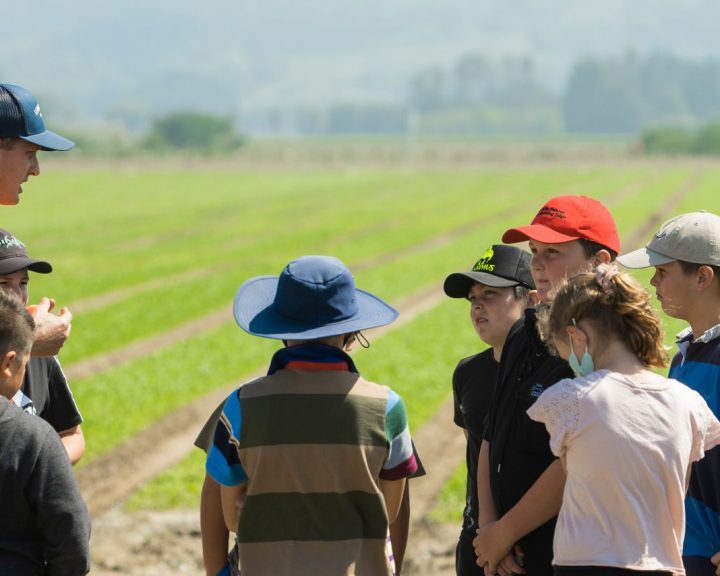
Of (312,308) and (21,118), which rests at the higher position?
(21,118)

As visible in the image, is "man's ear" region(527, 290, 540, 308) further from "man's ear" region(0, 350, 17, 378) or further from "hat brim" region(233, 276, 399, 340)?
"man's ear" region(0, 350, 17, 378)

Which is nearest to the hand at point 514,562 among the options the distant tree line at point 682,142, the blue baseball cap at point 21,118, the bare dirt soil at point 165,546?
the blue baseball cap at point 21,118

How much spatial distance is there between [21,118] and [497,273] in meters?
1.80

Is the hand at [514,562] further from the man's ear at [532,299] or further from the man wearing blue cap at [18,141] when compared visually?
the man wearing blue cap at [18,141]

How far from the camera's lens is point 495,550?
357 centimetres

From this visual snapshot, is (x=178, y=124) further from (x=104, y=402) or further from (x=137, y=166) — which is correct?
(x=104, y=402)

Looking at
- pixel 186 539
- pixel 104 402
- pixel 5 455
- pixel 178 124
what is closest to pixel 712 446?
pixel 5 455

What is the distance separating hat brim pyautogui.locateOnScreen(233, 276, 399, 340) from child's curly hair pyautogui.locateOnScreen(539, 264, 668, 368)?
568mm

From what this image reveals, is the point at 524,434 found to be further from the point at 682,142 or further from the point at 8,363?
the point at 682,142

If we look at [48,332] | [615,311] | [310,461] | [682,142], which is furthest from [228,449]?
[682,142]

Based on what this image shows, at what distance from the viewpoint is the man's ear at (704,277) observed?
147 inches

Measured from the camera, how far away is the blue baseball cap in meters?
3.94

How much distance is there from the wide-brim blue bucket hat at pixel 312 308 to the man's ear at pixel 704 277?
3.59 feet

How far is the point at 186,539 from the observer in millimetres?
7316
